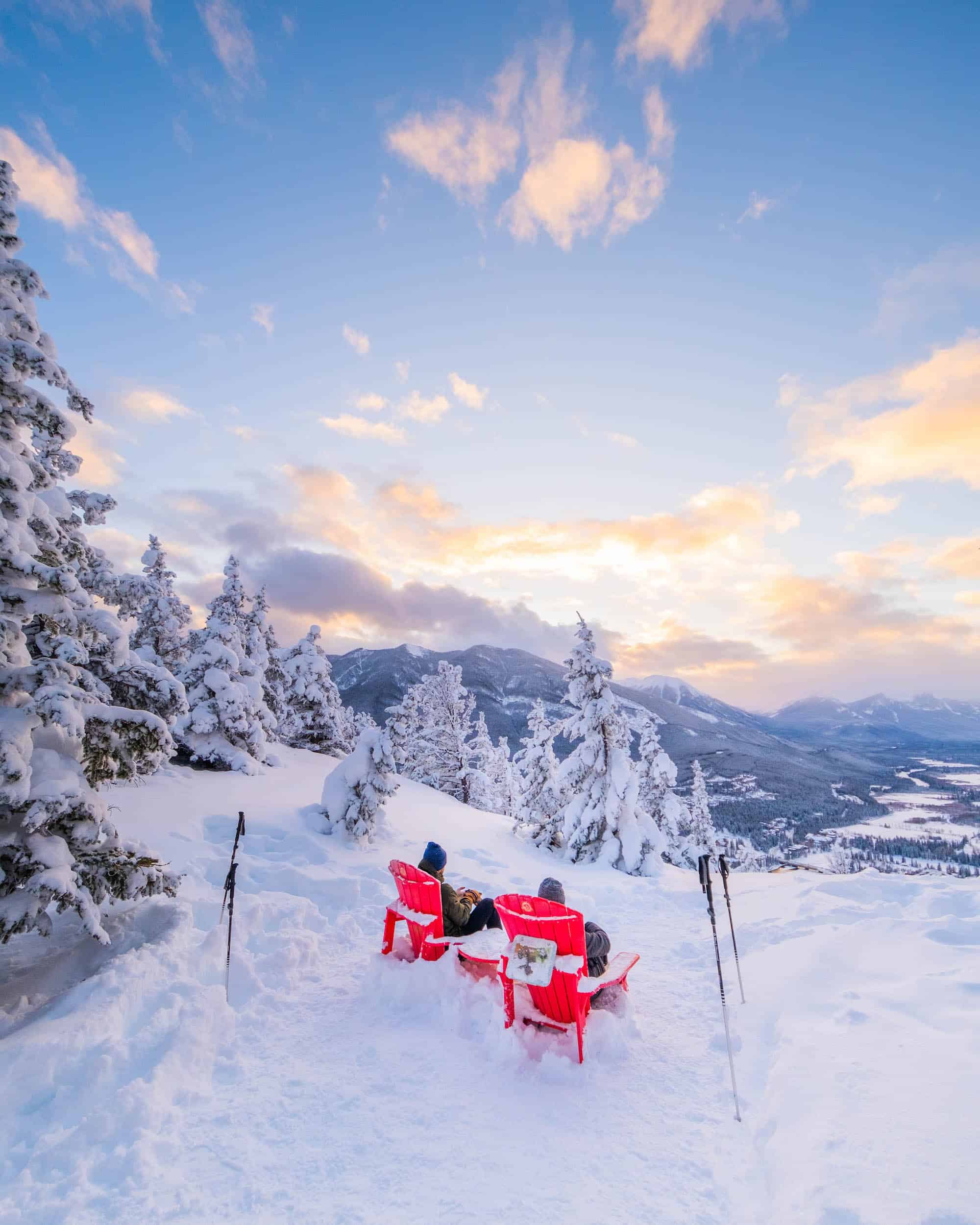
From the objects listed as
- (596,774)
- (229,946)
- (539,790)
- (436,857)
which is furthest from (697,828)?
(229,946)

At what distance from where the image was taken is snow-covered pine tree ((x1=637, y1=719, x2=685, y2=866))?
28.3m

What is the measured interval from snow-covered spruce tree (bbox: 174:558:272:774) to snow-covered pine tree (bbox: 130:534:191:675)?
315 cm

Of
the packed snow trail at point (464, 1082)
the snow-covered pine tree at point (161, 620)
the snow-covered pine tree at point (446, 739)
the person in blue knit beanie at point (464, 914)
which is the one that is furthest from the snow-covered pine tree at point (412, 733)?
the packed snow trail at point (464, 1082)

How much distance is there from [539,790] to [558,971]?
2114 cm

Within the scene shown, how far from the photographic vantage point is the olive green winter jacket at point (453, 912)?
7.33 metres

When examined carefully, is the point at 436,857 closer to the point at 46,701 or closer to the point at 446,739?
the point at 46,701

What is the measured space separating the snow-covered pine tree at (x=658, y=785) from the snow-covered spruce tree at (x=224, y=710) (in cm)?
1798

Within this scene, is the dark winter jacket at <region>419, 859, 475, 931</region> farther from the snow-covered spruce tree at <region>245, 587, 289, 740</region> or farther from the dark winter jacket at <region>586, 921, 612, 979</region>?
the snow-covered spruce tree at <region>245, 587, 289, 740</region>

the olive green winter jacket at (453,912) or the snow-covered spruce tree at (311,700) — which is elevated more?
the snow-covered spruce tree at (311,700)

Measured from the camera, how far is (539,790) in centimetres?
2598

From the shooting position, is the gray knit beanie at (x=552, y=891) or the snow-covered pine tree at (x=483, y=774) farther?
the snow-covered pine tree at (x=483, y=774)

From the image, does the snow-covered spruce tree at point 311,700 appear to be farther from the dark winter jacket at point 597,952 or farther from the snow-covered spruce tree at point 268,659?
the dark winter jacket at point 597,952

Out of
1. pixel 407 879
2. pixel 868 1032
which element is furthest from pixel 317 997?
pixel 868 1032

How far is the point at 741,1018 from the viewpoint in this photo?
6074mm
